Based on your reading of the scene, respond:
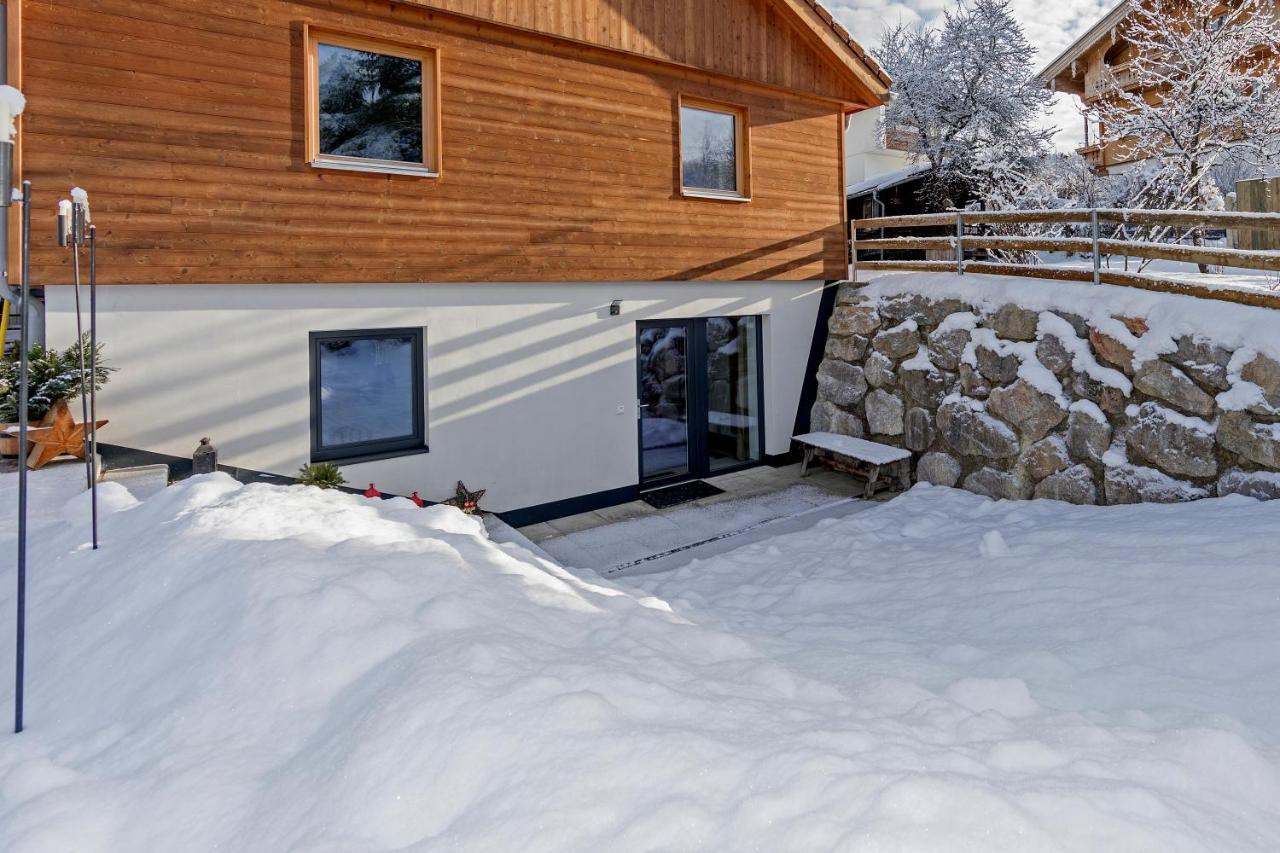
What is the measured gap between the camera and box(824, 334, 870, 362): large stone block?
9.38 metres

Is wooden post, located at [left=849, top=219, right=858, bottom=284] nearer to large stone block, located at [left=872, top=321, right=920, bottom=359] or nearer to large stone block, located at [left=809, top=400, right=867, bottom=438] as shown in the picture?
large stone block, located at [left=872, top=321, right=920, bottom=359]

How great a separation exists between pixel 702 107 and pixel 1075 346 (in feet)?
15.6

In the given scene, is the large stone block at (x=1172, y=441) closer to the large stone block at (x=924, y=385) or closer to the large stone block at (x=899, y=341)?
the large stone block at (x=924, y=385)

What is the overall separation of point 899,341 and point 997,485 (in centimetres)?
207

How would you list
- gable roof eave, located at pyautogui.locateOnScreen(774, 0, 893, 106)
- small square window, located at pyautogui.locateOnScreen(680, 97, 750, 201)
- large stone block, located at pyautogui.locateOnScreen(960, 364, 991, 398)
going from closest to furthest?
large stone block, located at pyautogui.locateOnScreen(960, 364, 991, 398), small square window, located at pyautogui.locateOnScreen(680, 97, 750, 201), gable roof eave, located at pyautogui.locateOnScreen(774, 0, 893, 106)

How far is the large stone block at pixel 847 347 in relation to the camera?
9.38 m

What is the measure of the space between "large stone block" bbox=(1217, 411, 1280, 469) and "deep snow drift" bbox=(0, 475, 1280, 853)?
2.94 feet

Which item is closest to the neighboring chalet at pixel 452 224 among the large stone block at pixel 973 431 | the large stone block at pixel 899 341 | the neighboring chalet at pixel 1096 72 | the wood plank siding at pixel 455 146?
the wood plank siding at pixel 455 146

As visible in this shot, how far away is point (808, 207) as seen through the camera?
968cm

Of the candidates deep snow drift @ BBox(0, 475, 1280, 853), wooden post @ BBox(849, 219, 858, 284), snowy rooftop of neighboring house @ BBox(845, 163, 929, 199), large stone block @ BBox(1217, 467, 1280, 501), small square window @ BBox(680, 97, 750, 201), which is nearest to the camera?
deep snow drift @ BBox(0, 475, 1280, 853)

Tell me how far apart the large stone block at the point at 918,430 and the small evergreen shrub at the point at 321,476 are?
598cm

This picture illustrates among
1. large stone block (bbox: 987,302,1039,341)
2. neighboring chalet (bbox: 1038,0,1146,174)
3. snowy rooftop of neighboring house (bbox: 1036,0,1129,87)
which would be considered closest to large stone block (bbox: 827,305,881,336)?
large stone block (bbox: 987,302,1039,341)

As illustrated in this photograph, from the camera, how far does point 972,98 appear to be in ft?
59.4

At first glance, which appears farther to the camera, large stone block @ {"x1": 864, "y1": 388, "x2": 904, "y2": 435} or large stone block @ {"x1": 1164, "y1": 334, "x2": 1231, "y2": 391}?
large stone block @ {"x1": 864, "y1": 388, "x2": 904, "y2": 435}
